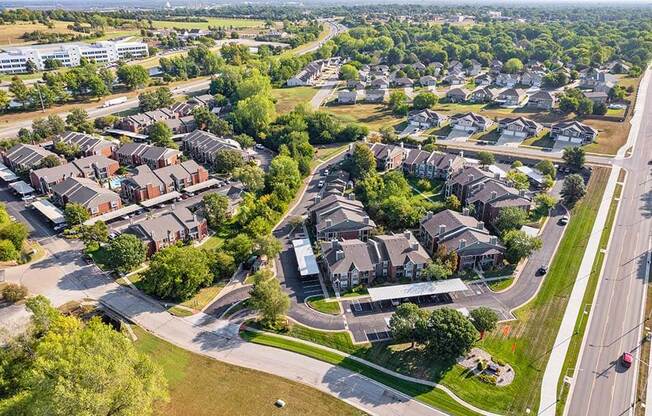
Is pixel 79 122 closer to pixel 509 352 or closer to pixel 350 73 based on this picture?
pixel 350 73

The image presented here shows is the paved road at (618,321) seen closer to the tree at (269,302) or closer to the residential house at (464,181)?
the residential house at (464,181)

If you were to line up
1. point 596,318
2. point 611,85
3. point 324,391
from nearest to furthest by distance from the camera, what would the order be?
point 324,391 < point 596,318 < point 611,85

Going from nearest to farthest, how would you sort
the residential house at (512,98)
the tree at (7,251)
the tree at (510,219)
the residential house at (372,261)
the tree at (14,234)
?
the residential house at (372,261)
the tree at (7,251)
the tree at (14,234)
the tree at (510,219)
the residential house at (512,98)

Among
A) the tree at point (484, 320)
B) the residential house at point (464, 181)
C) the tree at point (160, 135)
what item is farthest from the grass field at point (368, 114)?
the tree at point (484, 320)

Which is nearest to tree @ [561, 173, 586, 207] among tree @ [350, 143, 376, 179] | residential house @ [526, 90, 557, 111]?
tree @ [350, 143, 376, 179]

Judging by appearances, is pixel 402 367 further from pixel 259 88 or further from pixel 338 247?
pixel 259 88

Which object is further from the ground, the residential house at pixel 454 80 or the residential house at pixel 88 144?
the residential house at pixel 88 144

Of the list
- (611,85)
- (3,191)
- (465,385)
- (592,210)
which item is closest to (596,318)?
(465,385)
